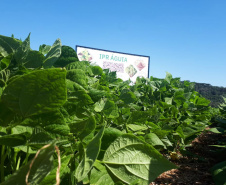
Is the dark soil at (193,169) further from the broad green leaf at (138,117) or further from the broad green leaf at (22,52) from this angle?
the broad green leaf at (22,52)

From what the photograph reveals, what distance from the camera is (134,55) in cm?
1123

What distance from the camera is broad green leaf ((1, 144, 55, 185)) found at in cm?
41

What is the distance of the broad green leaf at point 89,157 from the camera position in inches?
18.8

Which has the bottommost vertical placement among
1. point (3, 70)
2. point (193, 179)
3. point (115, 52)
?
point (193, 179)

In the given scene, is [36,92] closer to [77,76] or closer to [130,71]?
[77,76]

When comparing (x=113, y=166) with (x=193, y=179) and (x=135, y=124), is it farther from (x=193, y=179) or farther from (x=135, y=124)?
(x=193, y=179)

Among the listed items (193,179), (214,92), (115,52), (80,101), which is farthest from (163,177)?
(115,52)

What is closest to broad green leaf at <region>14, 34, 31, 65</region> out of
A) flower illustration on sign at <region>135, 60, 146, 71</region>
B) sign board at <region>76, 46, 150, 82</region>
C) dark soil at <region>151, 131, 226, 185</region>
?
dark soil at <region>151, 131, 226, 185</region>

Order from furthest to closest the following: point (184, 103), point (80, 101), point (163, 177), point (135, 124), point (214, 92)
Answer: point (214, 92)
point (184, 103)
point (163, 177)
point (135, 124)
point (80, 101)

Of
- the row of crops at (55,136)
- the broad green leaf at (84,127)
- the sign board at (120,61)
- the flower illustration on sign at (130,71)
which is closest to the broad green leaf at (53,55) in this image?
the row of crops at (55,136)

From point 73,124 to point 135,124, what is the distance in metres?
0.71

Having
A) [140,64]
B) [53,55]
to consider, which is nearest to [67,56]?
[53,55]

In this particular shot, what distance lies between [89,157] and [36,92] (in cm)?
15

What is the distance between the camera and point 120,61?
10.7 meters
